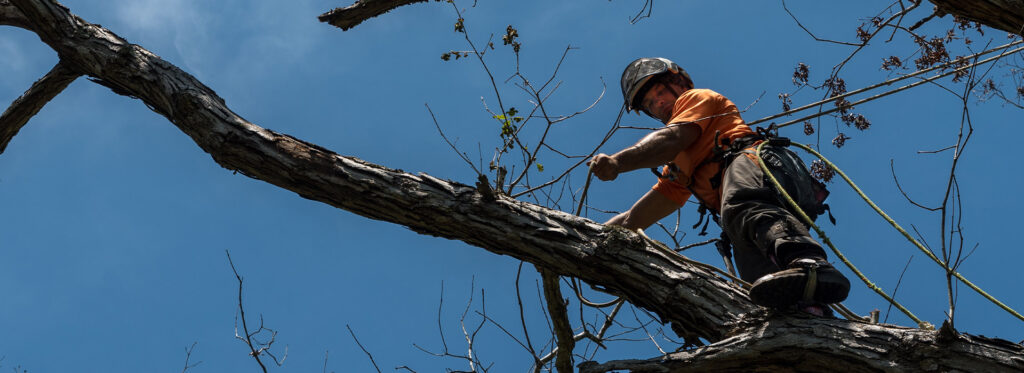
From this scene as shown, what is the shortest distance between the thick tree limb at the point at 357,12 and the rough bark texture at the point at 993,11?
261cm

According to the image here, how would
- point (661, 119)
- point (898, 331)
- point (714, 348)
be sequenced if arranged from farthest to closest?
point (661, 119)
point (714, 348)
point (898, 331)

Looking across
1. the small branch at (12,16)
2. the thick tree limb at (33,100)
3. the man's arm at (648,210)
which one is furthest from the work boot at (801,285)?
the small branch at (12,16)

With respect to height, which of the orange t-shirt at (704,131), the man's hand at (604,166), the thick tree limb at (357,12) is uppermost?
the thick tree limb at (357,12)

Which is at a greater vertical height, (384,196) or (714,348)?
(384,196)

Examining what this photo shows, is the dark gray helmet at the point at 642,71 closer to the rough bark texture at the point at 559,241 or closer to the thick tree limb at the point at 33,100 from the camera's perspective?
the rough bark texture at the point at 559,241

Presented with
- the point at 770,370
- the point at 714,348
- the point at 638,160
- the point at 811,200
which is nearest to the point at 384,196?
the point at 638,160

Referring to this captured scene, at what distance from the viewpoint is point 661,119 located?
447 centimetres

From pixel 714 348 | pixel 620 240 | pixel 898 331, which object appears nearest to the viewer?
pixel 898 331

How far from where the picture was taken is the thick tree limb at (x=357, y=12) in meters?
4.19

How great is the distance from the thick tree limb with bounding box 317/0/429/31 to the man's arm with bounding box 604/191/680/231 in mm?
1658

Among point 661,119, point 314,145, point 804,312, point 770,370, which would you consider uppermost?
point 661,119

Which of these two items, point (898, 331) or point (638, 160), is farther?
point (638, 160)

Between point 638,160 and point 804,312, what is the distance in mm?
1078

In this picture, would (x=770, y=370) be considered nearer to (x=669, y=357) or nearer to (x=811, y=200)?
(x=669, y=357)
